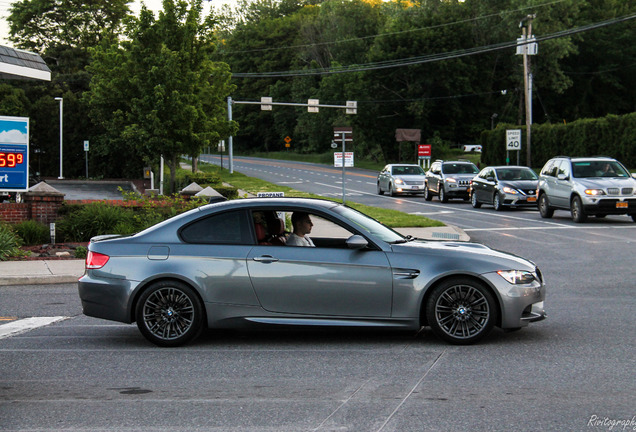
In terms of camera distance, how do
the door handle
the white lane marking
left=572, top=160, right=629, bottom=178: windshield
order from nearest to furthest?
the door handle < the white lane marking < left=572, top=160, right=629, bottom=178: windshield

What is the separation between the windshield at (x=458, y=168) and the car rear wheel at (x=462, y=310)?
93.6ft

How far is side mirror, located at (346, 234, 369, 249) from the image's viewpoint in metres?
7.80

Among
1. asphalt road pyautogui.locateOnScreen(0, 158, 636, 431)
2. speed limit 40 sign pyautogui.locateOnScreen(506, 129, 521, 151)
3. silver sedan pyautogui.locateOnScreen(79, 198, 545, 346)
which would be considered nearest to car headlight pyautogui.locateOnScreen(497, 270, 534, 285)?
silver sedan pyautogui.locateOnScreen(79, 198, 545, 346)

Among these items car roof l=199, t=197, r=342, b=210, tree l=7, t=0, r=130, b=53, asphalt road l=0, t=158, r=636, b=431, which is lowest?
asphalt road l=0, t=158, r=636, b=431

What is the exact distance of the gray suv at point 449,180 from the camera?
35031 millimetres

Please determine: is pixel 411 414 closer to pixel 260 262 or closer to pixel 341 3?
pixel 260 262

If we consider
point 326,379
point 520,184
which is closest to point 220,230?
point 326,379

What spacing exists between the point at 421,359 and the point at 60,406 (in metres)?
3.13

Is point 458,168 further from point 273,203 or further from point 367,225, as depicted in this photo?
point 273,203

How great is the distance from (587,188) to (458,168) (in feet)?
44.5

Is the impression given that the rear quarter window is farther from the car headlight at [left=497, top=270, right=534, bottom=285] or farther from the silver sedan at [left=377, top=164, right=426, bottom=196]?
the silver sedan at [left=377, top=164, right=426, bottom=196]

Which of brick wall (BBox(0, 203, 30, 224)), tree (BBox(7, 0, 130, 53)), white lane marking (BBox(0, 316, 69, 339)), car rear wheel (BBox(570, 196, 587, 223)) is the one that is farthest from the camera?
tree (BBox(7, 0, 130, 53))

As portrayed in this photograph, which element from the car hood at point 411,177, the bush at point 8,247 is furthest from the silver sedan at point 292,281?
the car hood at point 411,177

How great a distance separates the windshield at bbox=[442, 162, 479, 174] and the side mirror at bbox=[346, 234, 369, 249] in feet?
93.8
